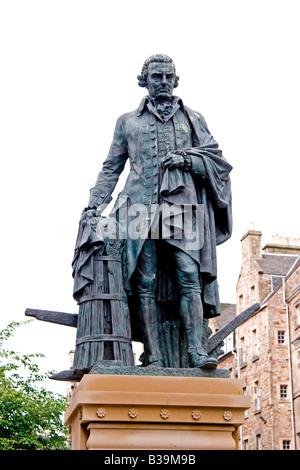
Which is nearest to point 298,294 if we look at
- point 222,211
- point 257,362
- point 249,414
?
point 257,362

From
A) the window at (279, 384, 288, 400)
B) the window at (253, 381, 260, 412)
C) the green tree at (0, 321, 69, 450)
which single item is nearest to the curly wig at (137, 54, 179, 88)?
the green tree at (0, 321, 69, 450)

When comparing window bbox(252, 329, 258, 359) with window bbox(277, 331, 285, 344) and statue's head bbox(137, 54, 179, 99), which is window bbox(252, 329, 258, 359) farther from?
statue's head bbox(137, 54, 179, 99)

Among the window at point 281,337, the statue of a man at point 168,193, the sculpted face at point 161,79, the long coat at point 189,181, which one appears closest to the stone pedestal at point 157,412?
the statue of a man at point 168,193

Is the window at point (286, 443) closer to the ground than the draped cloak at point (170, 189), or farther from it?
farther from it

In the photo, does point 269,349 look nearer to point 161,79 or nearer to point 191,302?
point 161,79

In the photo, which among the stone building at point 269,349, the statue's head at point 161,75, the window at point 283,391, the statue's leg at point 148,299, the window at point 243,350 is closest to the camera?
the statue's leg at point 148,299

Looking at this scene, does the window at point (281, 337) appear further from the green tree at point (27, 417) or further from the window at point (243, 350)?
the green tree at point (27, 417)

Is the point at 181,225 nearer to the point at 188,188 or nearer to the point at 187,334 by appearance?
the point at 188,188

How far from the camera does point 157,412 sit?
6.96 m

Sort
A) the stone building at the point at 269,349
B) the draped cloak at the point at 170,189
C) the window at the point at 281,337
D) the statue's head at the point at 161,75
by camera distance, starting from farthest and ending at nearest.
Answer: the window at the point at 281,337
the stone building at the point at 269,349
the statue's head at the point at 161,75
the draped cloak at the point at 170,189

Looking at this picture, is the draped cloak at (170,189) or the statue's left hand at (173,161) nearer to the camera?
the draped cloak at (170,189)

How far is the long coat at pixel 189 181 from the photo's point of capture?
815 cm

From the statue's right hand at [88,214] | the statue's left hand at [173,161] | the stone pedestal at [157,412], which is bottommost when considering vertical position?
the stone pedestal at [157,412]

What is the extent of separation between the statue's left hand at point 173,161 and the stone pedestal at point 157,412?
90.5 inches
